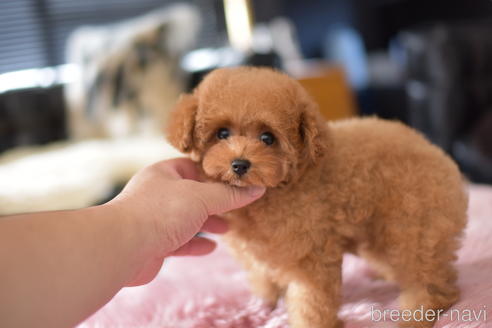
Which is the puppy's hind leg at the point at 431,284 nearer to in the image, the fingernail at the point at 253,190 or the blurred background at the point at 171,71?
the fingernail at the point at 253,190

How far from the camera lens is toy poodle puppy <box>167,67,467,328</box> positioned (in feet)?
3.94

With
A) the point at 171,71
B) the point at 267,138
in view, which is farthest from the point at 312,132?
the point at 171,71

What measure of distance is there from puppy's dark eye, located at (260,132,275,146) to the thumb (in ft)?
0.39

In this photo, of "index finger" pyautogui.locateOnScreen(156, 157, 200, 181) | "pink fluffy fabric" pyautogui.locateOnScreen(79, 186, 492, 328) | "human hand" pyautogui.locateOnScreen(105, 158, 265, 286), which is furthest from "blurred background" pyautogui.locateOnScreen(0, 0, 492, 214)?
"human hand" pyautogui.locateOnScreen(105, 158, 265, 286)

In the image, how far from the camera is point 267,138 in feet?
4.05

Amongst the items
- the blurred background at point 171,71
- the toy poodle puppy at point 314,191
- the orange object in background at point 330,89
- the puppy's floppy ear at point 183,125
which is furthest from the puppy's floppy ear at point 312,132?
the orange object in background at point 330,89

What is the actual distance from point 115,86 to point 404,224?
8.63ft

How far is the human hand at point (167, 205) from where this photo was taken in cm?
108

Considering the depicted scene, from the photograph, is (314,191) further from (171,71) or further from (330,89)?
(330,89)

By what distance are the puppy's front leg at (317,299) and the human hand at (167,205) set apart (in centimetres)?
26

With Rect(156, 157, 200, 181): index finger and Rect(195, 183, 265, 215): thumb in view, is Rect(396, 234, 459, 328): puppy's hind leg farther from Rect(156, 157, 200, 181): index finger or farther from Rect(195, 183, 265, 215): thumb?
Rect(156, 157, 200, 181): index finger

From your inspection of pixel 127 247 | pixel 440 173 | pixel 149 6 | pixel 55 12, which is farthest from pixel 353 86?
pixel 127 247

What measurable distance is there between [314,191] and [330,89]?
3.14 meters

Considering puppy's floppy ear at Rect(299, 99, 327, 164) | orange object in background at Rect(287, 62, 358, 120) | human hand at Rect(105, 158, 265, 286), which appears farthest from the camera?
orange object in background at Rect(287, 62, 358, 120)
